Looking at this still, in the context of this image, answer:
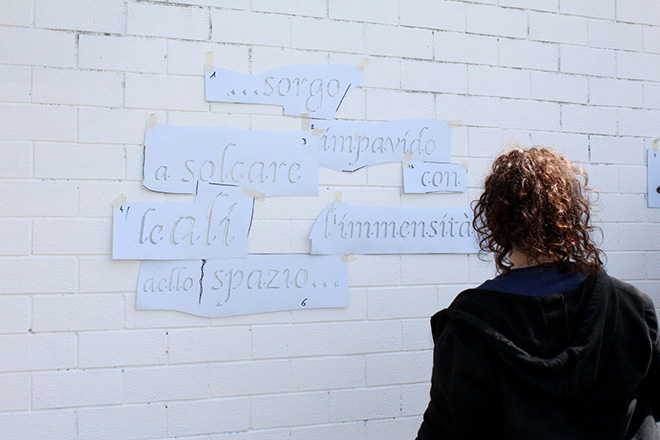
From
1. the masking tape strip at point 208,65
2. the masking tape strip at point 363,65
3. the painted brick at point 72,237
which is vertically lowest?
the painted brick at point 72,237

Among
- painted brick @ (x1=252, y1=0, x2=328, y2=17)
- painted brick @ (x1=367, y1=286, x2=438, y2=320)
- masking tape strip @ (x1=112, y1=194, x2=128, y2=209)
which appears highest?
painted brick @ (x1=252, y1=0, x2=328, y2=17)

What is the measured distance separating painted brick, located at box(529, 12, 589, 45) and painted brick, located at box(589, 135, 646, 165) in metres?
0.51

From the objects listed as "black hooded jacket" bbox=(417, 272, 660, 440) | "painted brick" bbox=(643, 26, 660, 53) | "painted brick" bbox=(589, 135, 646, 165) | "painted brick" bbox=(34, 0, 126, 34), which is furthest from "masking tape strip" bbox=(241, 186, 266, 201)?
"painted brick" bbox=(643, 26, 660, 53)

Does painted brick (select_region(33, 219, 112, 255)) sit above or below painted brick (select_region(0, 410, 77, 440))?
above

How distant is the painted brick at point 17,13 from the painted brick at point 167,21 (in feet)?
1.22

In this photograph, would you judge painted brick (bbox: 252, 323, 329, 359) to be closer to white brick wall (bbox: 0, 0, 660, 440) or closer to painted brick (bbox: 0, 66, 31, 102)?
white brick wall (bbox: 0, 0, 660, 440)

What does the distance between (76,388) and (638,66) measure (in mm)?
3076

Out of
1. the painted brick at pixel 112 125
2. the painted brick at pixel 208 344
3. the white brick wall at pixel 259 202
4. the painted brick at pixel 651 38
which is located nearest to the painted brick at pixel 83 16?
the white brick wall at pixel 259 202

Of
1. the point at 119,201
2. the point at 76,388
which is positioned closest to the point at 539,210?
the point at 119,201

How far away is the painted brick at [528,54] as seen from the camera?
2736 millimetres

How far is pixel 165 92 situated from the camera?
2.31 meters

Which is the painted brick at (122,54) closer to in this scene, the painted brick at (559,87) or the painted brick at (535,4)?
the painted brick at (535,4)

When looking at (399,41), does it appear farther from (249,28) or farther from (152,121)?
(152,121)

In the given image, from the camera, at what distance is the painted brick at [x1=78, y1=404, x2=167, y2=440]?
2197mm
